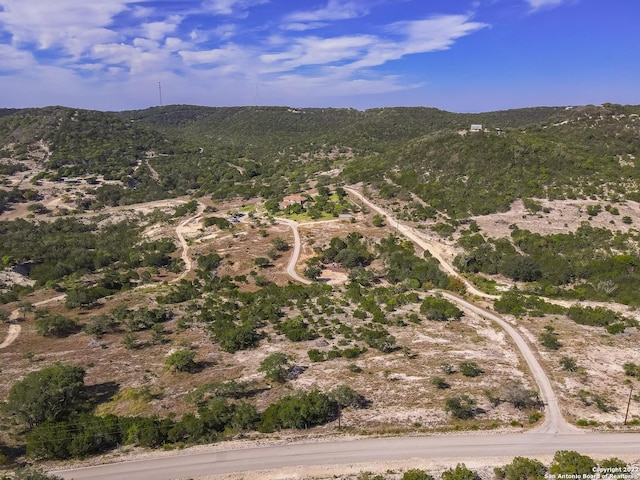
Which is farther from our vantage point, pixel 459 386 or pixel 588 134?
pixel 588 134

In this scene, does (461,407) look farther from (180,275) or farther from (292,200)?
(292,200)

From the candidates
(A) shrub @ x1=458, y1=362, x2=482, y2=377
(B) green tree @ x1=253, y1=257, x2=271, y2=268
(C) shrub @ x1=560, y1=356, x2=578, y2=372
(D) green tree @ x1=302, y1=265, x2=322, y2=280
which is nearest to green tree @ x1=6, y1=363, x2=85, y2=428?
(A) shrub @ x1=458, y1=362, x2=482, y2=377

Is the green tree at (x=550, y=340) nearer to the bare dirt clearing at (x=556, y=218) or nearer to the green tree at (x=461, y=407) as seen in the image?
the green tree at (x=461, y=407)

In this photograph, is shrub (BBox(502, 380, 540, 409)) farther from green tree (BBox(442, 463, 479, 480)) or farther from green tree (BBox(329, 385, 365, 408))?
green tree (BBox(329, 385, 365, 408))

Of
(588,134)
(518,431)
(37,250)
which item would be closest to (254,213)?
(37,250)

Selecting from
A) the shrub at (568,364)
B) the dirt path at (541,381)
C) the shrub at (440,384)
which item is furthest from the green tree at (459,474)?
the shrub at (568,364)

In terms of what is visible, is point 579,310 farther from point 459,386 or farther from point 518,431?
point 518,431
